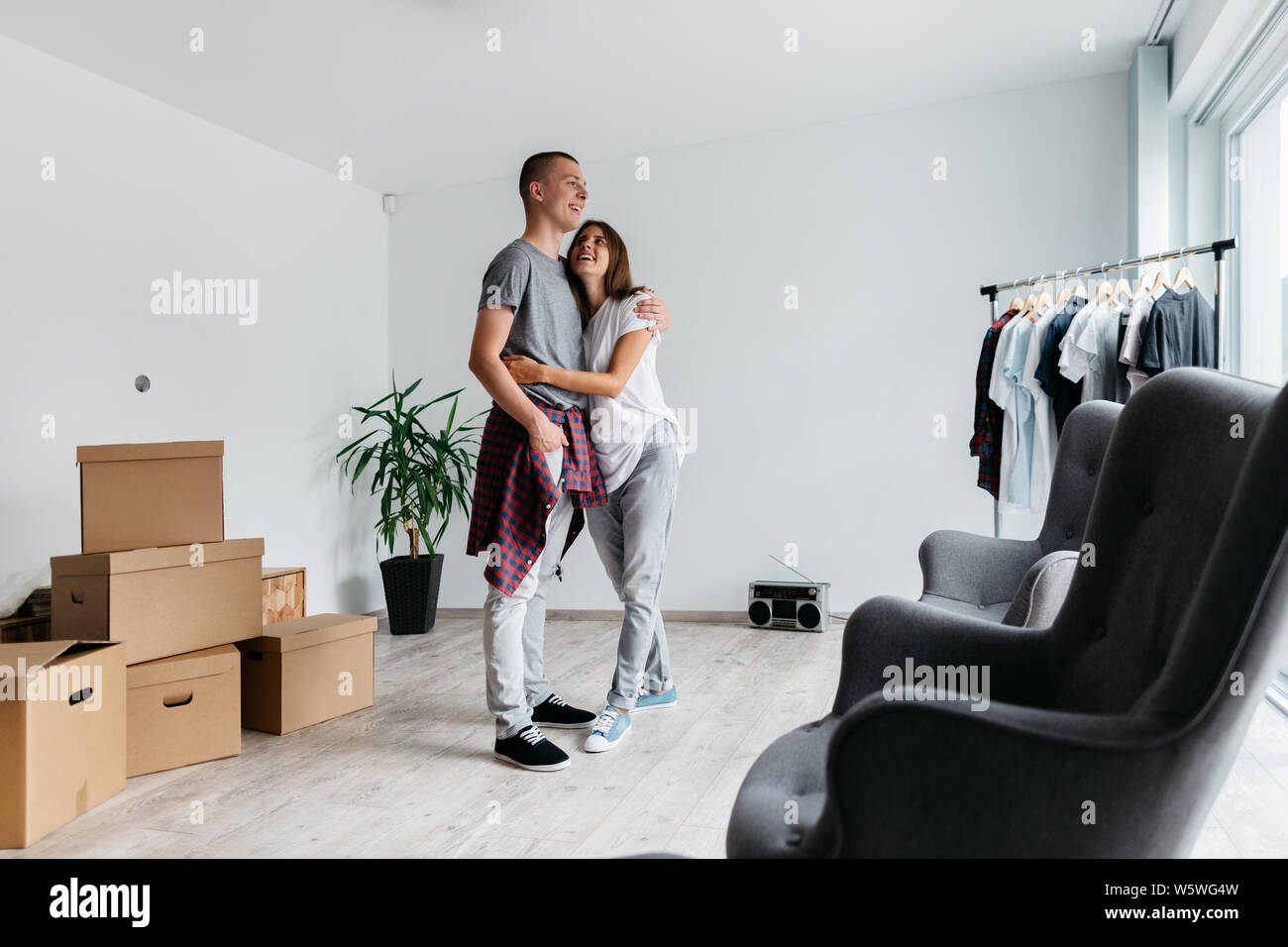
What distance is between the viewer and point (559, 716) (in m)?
2.64

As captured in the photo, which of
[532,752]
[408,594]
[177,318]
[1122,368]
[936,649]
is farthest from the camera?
[408,594]

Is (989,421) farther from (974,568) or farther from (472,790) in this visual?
(472,790)

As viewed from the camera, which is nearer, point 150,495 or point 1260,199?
point 150,495

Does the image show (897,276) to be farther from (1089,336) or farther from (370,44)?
(370,44)

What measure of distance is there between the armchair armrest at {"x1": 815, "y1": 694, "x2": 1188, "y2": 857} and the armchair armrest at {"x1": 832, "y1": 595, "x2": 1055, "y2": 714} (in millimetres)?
367

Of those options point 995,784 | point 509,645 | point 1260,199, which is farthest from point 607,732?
point 1260,199

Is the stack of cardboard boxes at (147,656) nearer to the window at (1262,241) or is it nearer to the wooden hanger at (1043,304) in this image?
the wooden hanger at (1043,304)

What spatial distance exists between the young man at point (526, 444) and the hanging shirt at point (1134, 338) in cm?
158

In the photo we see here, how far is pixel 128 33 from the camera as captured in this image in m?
3.06

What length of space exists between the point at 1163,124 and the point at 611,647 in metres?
3.28

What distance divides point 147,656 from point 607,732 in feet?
4.19

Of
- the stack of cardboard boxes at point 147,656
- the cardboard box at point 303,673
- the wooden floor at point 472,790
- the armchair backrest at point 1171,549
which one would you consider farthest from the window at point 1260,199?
the stack of cardboard boxes at point 147,656

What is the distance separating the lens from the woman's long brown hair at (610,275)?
2.53 meters

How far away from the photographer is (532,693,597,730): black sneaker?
2625 mm
